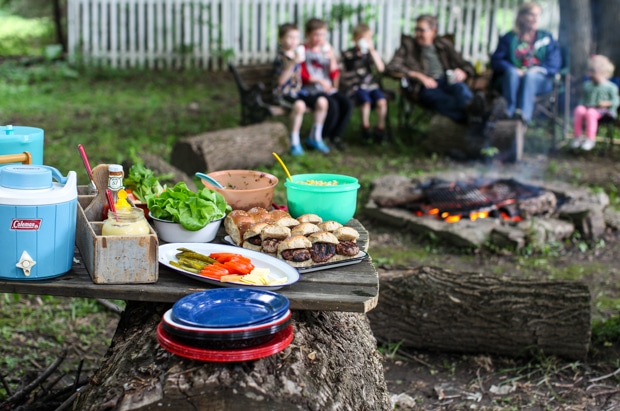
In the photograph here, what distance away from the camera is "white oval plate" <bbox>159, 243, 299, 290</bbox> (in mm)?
2616

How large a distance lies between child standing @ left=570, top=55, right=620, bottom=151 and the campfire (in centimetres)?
298

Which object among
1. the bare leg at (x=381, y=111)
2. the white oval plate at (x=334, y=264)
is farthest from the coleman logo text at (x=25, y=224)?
the bare leg at (x=381, y=111)

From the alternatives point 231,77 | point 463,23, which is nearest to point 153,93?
point 231,77

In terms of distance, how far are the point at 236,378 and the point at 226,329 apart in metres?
0.16

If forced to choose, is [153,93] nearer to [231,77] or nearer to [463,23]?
[231,77]

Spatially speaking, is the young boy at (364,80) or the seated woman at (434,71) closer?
the seated woman at (434,71)

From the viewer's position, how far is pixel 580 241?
22.2 ft

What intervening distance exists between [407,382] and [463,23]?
11988 mm

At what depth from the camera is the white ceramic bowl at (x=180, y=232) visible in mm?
3010

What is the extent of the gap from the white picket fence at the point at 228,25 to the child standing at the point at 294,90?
5.19m

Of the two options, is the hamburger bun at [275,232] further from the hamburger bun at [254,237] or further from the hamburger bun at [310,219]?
the hamburger bun at [310,219]

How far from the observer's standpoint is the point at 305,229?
294 centimetres

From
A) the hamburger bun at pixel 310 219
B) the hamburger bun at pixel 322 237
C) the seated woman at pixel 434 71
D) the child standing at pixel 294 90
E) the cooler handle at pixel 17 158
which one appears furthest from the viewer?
the seated woman at pixel 434 71

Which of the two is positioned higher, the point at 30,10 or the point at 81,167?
the point at 30,10
